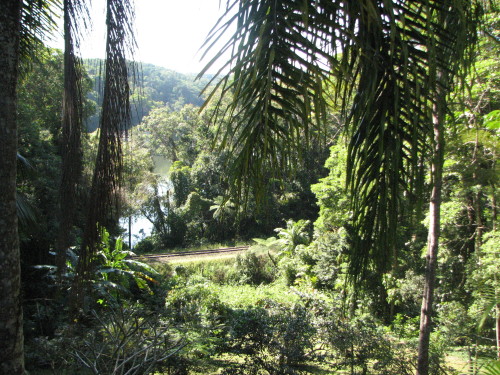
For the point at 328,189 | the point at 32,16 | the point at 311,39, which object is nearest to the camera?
the point at 311,39

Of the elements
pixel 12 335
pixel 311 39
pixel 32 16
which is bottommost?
pixel 12 335

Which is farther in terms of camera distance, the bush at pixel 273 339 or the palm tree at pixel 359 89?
the bush at pixel 273 339

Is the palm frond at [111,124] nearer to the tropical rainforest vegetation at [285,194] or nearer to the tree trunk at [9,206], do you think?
the tropical rainforest vegetation at [285,194]

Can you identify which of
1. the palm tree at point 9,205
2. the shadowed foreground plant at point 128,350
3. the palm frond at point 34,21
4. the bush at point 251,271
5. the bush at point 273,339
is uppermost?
the palm frond at point 34,21

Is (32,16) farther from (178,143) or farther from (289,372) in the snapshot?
(178,143)

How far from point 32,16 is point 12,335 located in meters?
2.47

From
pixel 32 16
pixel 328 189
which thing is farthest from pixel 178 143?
pixel 32 16

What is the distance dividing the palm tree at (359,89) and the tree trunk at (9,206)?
1.15m

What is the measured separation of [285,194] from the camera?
1.28 m

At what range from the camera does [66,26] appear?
205 cm

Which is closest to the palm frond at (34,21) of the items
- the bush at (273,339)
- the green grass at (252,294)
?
the bush at (273,339)

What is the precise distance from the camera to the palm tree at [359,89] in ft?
3.10

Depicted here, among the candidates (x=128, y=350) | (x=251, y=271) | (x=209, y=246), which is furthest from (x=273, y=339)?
(x=209, y=246)

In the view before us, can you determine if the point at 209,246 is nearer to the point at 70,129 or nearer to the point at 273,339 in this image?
the point at 273,339
